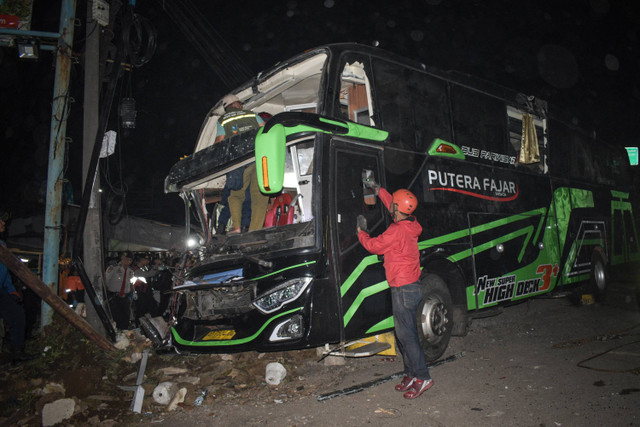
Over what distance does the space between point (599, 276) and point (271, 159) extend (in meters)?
8.42

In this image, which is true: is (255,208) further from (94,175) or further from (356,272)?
(94,175)

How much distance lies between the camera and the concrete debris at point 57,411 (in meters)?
4.37

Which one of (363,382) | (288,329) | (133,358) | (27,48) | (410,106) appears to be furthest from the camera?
(27,48)

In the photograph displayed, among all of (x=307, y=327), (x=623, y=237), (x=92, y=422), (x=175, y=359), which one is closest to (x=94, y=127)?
(x=175, y=359)

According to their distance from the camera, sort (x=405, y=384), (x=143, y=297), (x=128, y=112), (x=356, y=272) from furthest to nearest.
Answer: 1. (x=143, y=297)
2. (x=128, y=112)
3. (x=356, y=272)
4. (x=405, y=384)

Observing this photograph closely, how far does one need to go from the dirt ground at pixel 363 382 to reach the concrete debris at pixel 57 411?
9cm

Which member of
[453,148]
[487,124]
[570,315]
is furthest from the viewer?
[570,315]

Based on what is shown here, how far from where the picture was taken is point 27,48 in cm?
805

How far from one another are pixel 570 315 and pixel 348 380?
18.3 ft

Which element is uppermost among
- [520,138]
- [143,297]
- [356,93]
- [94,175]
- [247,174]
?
[356,93]

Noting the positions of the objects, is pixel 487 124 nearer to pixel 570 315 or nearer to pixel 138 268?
pixel 570 315

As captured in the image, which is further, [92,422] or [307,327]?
[92,422]

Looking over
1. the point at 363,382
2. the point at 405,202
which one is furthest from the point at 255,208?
the point at 363,382

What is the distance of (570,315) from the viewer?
27.0ft
